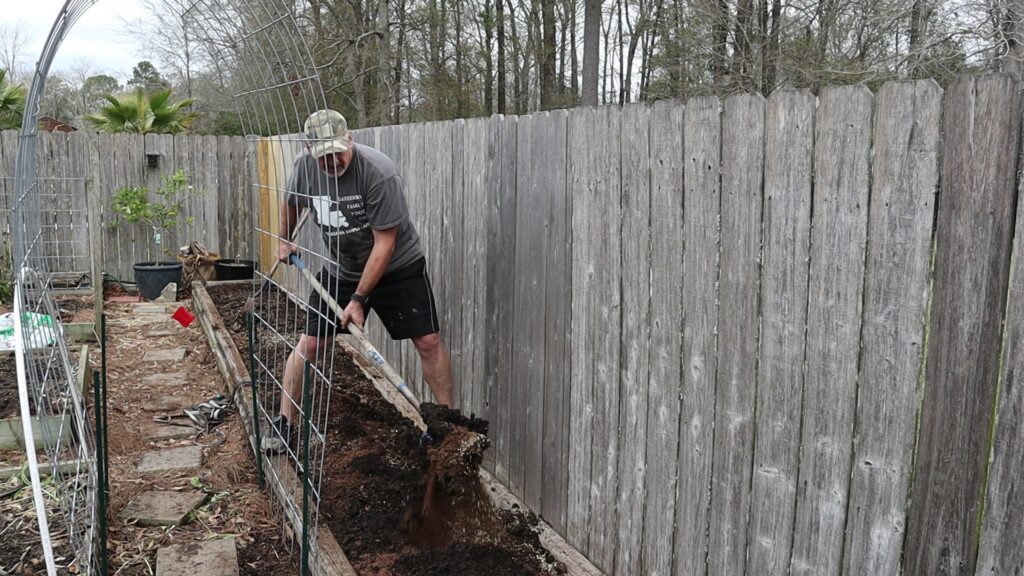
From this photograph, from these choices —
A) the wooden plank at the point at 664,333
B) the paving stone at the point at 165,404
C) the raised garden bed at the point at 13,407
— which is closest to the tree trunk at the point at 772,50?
the paving stone at the point at 165,404

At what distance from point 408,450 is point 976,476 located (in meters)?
3.23

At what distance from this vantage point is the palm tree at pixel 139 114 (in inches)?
497

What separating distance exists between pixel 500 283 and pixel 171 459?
92.4 inches

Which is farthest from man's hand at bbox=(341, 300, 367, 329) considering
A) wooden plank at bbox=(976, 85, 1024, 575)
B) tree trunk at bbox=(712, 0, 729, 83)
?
tree trunk at bbox=(712, 0, 729, 83)

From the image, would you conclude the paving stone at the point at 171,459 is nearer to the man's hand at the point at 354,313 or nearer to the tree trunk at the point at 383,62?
the man's hand at the point at 354,313

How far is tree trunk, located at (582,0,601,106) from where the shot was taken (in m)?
15.4

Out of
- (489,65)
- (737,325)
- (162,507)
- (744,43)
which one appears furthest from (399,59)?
(737,325)

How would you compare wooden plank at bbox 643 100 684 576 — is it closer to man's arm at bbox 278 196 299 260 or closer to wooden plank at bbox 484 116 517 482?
wooden plank at bbox 484 116 517 482

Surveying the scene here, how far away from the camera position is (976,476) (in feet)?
6.41

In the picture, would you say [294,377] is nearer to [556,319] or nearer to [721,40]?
[556,319]

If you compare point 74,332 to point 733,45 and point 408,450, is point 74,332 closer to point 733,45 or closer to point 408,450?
point 408,450

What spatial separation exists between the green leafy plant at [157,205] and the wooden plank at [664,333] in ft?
28.9

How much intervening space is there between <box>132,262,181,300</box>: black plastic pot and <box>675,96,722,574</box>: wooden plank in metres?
8.77

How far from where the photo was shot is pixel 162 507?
14.1ft
